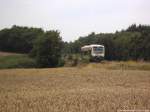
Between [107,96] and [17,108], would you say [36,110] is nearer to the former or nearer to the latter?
[17,108]

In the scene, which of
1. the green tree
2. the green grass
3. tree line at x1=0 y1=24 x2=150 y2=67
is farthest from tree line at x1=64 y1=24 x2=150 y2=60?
the green grass

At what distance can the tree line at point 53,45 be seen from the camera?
46.3m

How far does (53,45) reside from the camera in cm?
4672

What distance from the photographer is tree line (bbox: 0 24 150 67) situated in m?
46.3

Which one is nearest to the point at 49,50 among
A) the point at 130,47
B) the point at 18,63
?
the point at 18,63

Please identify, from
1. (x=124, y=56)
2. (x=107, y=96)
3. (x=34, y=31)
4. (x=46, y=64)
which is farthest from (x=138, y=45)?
(x=107, y=96)

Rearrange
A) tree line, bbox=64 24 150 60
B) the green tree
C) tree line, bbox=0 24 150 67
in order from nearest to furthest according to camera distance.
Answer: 1. the green tree
2. tree line, bbox=0 24 150 67
3. tree line, bbox=64 24 150 60

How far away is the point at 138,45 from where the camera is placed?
53.4 meters

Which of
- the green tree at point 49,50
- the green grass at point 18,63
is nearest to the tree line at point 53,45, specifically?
the green tree at point 49,50

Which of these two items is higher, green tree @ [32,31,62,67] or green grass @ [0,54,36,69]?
green tree @ [32,31,62,67]

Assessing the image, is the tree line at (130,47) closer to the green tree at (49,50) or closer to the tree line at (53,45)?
the tree line at (53,45)

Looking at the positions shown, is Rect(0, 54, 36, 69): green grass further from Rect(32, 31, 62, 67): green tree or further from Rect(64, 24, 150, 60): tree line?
Rect(64, 24, 150, 60): tree line

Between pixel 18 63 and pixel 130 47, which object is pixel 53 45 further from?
pixel 130 47

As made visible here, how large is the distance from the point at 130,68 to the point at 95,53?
8715mm
